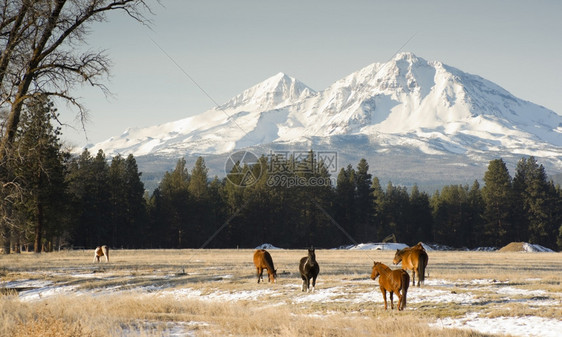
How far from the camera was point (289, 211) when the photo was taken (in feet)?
332

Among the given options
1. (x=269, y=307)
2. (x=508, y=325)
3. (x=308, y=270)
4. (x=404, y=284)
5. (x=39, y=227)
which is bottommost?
(x=508, y=325)

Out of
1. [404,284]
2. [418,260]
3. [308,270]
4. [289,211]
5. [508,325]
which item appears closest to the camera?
[508,325]

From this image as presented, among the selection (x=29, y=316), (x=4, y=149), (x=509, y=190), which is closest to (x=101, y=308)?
(x=29, y=316)

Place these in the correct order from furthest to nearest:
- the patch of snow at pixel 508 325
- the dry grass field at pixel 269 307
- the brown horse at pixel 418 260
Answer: the brown horse at pixel 418 260, the patch of snow at pixel 508 325, the dry grass field at pixel 269 307

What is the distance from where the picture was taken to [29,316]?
1455cm

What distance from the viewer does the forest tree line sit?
88.1 m

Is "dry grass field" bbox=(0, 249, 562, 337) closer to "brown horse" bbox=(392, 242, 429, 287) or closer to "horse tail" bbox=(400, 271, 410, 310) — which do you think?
"horse tail" bbox=(400, 271, 410, 310)

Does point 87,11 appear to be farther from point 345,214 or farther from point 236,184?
point 345,214

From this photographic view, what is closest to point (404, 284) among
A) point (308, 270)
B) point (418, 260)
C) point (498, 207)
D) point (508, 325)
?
point (508, 325)

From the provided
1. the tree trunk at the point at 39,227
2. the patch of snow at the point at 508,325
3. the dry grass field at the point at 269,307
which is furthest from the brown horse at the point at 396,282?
the tree trunk at the point at 39,227

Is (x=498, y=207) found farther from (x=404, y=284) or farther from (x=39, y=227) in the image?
(x=404, y=284)

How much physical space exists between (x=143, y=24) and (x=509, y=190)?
314ft

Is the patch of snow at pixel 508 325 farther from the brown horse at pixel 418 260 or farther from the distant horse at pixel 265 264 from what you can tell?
the distant horse at pixel 265 264

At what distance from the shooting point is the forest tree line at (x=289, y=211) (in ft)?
289
